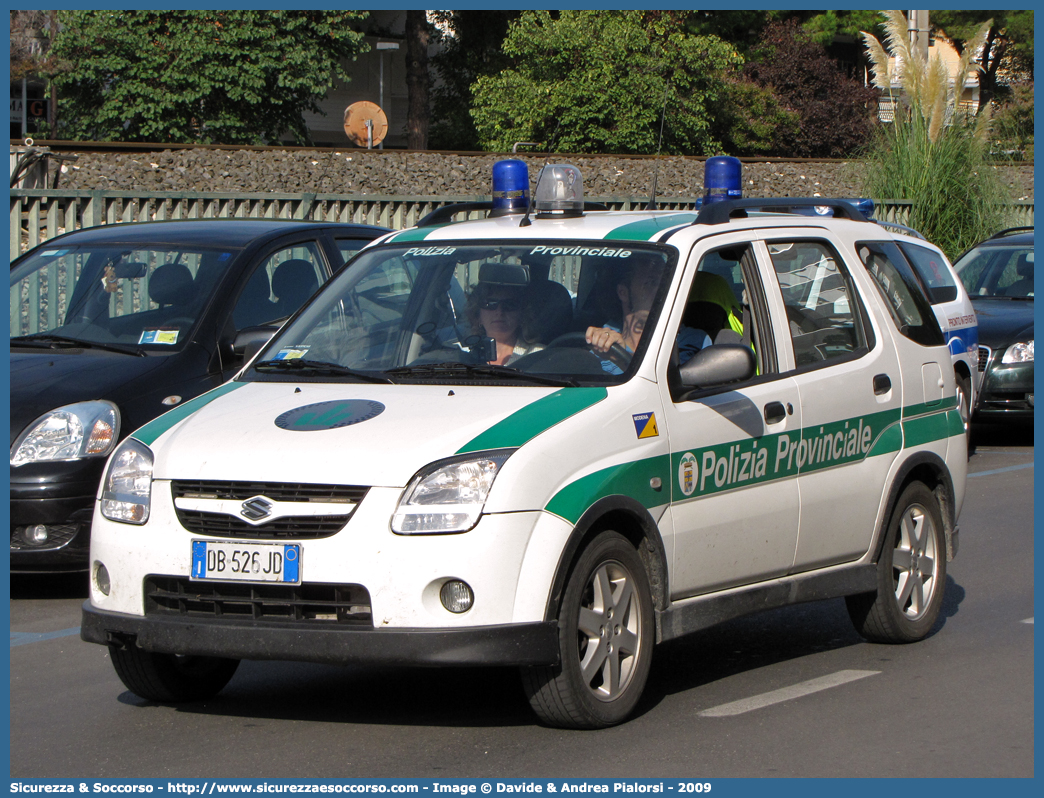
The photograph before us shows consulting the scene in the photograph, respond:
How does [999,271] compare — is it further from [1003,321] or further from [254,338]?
[254,338]

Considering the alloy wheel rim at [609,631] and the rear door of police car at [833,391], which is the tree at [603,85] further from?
the alloy wheel rim at [609,631]

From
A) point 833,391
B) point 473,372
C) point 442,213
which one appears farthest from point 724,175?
point 473,372

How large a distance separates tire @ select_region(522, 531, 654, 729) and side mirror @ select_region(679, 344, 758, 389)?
0.69 metres

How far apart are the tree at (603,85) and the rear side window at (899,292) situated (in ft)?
85.5

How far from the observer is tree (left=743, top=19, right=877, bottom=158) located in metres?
39.6

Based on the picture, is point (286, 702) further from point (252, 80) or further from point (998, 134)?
point (252, 80)

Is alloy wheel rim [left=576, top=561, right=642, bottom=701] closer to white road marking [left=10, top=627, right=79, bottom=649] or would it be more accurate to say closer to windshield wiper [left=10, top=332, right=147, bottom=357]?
white road marking [left=10, top=627, right=79, bottom=649]

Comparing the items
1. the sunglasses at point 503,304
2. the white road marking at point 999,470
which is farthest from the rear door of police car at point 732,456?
the white road marking at point 999,470

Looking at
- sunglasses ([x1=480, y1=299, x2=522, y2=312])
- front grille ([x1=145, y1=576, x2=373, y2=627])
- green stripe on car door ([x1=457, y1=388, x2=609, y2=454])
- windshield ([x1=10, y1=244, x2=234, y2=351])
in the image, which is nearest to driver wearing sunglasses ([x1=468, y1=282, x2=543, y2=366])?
sunglasses ([x1=480, y1=299, x2=522, y2=312])

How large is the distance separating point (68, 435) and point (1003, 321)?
9723 mm

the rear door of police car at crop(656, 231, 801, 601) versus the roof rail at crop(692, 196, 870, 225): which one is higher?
the roof rail at crop(692, 196, 870, 225)

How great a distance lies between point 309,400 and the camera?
548cm

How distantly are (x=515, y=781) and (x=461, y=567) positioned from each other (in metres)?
0.67

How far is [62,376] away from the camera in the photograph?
304 inches
